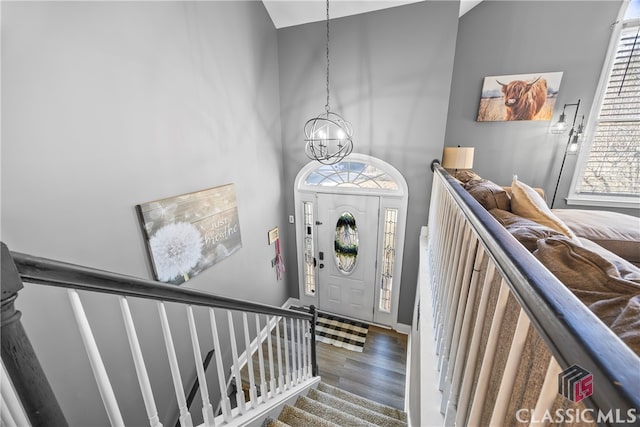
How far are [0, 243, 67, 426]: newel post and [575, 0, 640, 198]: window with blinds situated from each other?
17.1 feet

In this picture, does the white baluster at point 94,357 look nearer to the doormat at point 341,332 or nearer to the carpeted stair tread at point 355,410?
the carpeted stair tread at point 355,410

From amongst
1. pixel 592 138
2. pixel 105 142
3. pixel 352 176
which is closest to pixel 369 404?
pixel 352 176

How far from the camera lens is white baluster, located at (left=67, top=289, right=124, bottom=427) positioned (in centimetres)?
69

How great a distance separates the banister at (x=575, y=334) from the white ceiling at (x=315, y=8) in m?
3.53

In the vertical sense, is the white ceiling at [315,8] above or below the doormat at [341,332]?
above

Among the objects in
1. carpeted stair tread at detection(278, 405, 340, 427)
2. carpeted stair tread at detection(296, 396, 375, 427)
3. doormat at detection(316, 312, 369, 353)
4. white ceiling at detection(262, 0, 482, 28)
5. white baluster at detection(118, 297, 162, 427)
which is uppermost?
white ceiling at detection(262, 0, 482, 28)

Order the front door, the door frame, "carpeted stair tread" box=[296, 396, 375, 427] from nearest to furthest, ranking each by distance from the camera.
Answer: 1. "carpeted stair tread" box=[296, 396, 375, 427]
2. the door frame
3. the front door

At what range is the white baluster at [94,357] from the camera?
689mm

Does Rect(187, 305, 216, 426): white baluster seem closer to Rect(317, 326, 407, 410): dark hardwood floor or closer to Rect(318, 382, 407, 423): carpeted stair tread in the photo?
Rect(318, 382, 407, 423): carpeted stair tread

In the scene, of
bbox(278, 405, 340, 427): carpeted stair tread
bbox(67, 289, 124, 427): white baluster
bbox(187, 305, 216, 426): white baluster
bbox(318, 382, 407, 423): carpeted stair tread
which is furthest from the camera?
bbox(318, 382, 407, 423): carpeted stair tread

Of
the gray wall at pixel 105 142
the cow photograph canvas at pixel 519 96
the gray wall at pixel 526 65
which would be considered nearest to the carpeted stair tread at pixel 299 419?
the gray wall at pixel 105 142

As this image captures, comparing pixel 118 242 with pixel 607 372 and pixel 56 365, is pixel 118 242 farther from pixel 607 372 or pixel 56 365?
pixel 607 372

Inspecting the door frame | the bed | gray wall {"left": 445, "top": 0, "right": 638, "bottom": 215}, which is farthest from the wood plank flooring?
gray wall {"left": 445, "top": 0, "right": 638, "bottom": 215}

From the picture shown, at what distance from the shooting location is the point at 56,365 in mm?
1444
